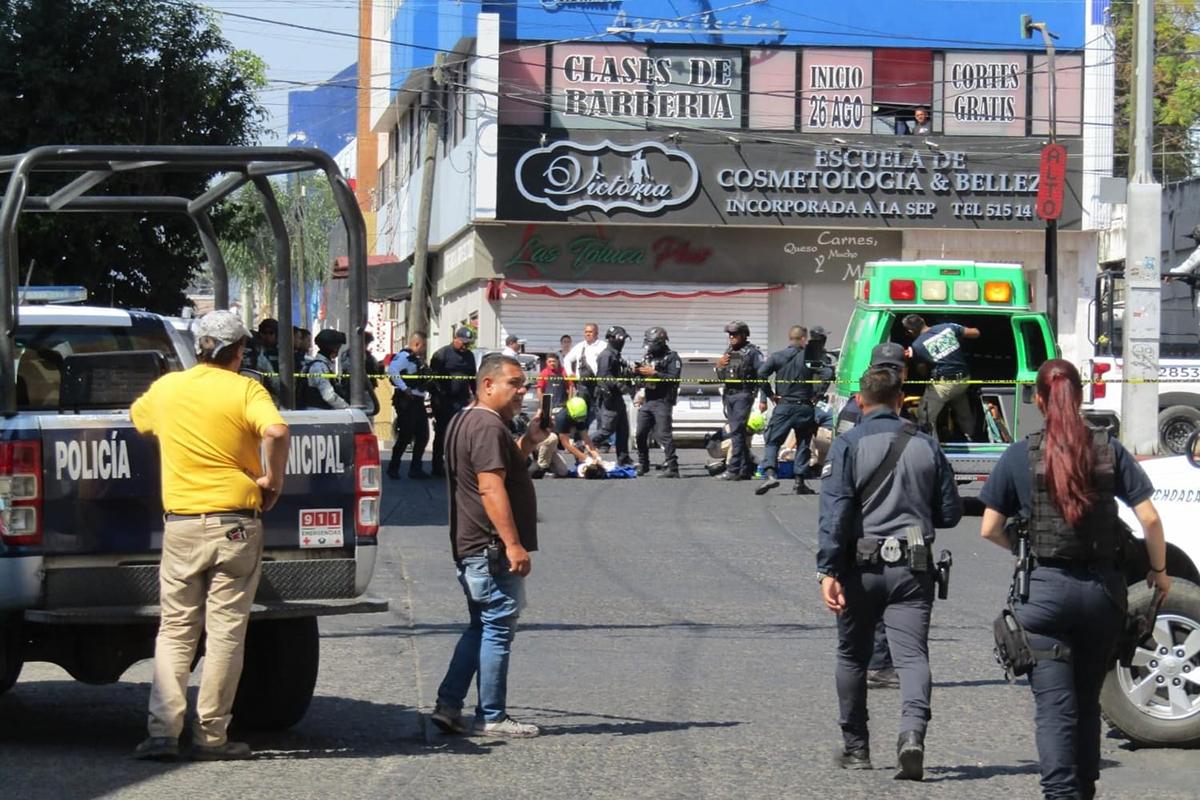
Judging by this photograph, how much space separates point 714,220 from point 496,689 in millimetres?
28884

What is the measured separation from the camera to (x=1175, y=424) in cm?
2539

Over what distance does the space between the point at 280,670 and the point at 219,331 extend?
171cm

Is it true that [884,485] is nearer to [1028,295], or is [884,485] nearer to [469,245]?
[1028,295]

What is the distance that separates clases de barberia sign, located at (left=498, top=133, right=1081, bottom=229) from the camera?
3619cm

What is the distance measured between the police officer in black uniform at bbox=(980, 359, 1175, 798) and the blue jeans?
2.49m

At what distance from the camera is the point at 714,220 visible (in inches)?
1442

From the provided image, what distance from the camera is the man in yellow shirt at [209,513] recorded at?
7410mm

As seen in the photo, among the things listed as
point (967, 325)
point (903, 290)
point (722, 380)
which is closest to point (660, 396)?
point (722, 380)

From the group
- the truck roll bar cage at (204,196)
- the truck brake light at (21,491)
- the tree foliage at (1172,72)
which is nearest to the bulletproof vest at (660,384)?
the truck roll bar cage at (204,196)

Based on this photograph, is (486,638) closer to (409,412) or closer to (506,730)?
(506,730)

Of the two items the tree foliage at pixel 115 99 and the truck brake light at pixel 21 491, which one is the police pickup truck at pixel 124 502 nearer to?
the truck brake light at pixel 21 491

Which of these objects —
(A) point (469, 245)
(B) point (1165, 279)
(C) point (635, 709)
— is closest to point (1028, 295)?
(B) point (1165, 279)

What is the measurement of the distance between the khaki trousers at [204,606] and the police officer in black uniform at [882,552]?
2.38 m

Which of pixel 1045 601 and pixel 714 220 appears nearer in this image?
pixel 1045 601
